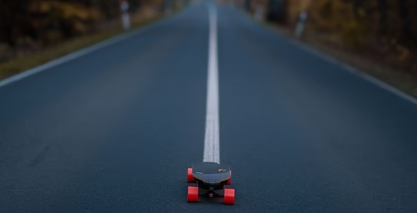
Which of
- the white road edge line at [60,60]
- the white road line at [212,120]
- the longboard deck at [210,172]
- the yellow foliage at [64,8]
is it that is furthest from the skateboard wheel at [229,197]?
the yellow foliage at [64,8]

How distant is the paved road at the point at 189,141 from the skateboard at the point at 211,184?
0.33 ft

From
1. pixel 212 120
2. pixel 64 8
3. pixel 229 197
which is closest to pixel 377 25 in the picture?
pixel 64 8

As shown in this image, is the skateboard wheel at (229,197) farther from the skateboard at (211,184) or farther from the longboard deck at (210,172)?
the longboard deck at (210,172)

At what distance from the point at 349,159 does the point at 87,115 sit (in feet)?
11.9

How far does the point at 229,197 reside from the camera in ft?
14.1

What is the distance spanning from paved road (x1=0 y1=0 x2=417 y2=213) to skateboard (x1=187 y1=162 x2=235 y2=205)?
101 mm

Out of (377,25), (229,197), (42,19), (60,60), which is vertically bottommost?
(42,19)

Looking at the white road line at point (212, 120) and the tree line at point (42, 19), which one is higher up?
the white road line at point (212, 120)

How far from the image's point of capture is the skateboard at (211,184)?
4.32m

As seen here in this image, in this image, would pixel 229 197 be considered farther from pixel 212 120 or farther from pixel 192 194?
pixel 212 120

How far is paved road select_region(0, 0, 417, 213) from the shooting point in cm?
449

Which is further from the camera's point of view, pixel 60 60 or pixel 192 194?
pixel 60 60

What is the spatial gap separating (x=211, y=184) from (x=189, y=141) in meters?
1.88

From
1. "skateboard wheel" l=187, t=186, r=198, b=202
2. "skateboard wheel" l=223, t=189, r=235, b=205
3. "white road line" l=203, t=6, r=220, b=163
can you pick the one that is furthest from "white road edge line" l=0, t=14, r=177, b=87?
"skateboard wheel" l=223, t=189, r=235, b=205
